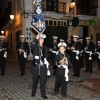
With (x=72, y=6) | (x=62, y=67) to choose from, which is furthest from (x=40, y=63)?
(x=72, y=6)

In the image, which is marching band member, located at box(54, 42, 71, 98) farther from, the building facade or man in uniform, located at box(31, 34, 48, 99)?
the building facade

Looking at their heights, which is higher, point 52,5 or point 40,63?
point 52,5

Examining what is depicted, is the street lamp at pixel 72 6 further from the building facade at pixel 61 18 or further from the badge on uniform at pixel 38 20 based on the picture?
the badge on uniform at pixel 38 20

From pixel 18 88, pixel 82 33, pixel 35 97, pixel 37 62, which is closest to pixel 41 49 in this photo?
pixel 37 62

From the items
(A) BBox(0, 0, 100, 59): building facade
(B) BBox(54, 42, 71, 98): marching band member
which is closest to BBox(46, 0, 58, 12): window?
(A) BBox(0, 0, 100, 59): building facade

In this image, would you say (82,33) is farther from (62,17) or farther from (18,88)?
(18,88)

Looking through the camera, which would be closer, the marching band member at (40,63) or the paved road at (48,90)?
the marching band member at (40,63)

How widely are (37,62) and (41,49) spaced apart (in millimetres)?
438

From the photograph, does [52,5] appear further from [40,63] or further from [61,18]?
[40,63]

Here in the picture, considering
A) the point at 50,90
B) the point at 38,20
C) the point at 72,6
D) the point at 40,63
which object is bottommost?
the point at 50,90

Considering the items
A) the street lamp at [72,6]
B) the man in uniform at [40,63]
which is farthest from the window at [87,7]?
the man in uniform at [40,63]

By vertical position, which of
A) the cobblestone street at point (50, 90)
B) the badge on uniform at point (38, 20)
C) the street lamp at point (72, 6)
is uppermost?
the street lamp at point (72, 6)

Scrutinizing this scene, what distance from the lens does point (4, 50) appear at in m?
11.5

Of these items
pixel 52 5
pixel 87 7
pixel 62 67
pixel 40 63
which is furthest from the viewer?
pixel 87 7
